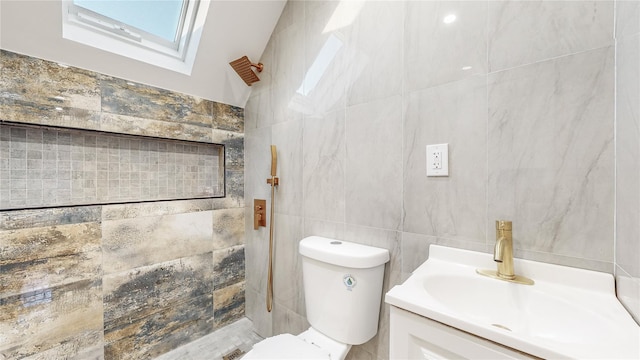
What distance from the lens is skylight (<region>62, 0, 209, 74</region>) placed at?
1.30m

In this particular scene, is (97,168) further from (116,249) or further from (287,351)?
(287,351)

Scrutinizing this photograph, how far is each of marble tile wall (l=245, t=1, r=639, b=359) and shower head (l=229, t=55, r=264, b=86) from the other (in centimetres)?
23

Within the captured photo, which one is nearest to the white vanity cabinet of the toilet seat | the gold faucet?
the gold faucet

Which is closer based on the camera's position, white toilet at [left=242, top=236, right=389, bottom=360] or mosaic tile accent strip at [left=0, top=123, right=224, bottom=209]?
white toilet at [left=242, top=236, right=389, bottom=360]

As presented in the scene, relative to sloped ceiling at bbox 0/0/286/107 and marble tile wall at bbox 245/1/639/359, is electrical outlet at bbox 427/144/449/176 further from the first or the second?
sloped ceiling at bbox 0/0/286/107

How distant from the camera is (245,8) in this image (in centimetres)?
157

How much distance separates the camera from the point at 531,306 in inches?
29.0

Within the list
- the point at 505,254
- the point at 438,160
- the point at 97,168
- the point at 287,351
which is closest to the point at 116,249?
the point at 97,168

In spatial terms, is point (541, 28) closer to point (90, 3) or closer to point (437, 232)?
point (437, 232)

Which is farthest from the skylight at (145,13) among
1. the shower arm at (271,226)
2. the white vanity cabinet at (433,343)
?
the white vanity cabinet at (433,343)

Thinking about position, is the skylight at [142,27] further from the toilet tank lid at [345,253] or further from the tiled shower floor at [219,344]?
the tiled shower floor at [219,344]

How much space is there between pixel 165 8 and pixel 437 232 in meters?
1.98

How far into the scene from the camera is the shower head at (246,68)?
1.67 meters

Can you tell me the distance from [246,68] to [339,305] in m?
1.55
